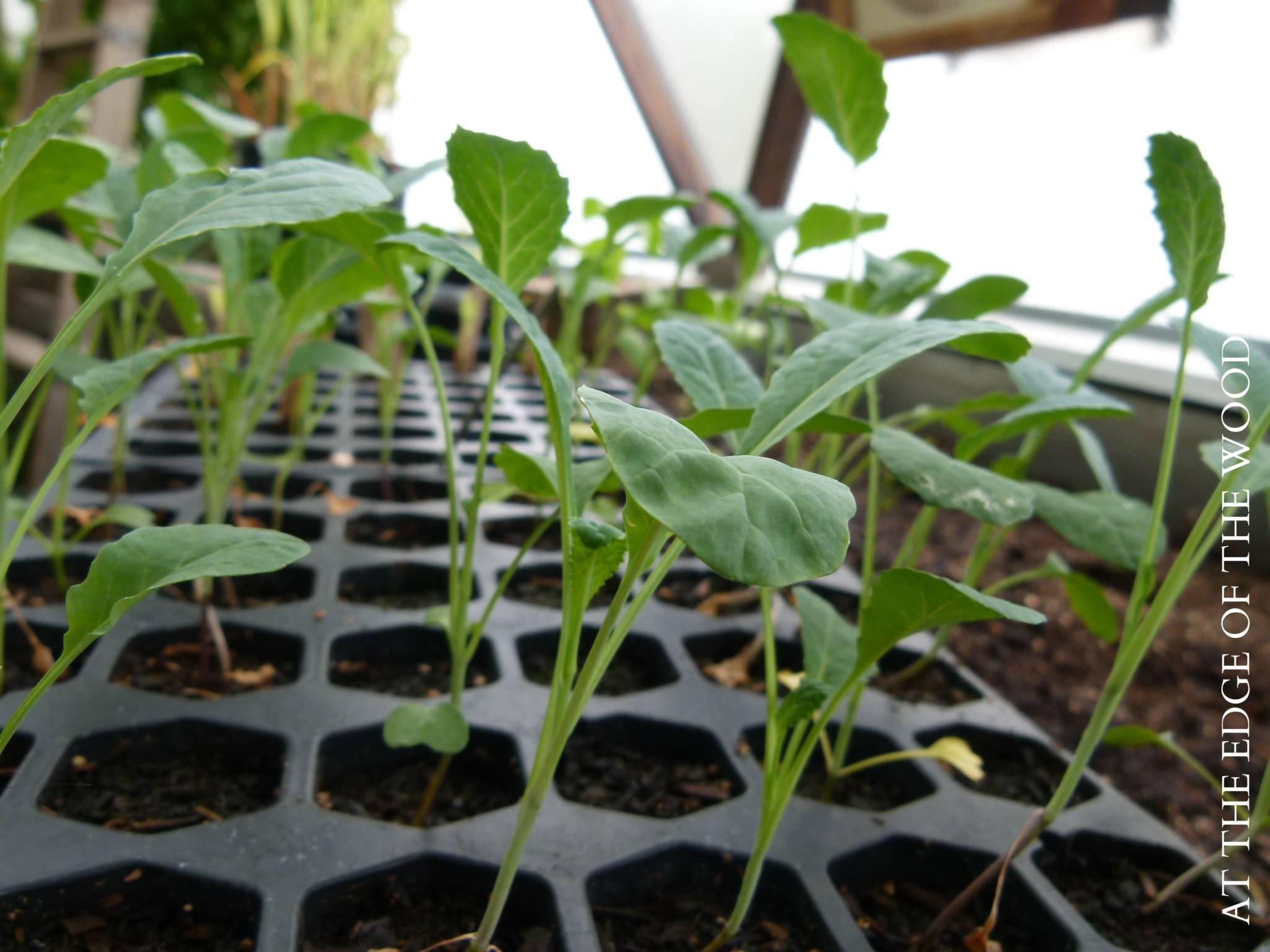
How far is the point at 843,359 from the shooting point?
0.35m

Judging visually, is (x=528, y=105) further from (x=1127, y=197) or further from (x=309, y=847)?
(x=309, y=847)

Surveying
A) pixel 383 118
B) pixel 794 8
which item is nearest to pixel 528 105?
pixel 383 118

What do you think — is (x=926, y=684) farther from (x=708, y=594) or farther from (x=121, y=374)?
(x=121, y=374)

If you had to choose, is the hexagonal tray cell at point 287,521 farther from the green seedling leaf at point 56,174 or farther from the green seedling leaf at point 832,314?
the green seedling leaf at point 832,314

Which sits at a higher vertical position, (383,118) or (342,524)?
(383,118)

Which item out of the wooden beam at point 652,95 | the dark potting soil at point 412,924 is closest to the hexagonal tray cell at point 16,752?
the dark potting soil at point 412,924

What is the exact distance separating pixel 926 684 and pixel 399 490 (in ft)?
2.05

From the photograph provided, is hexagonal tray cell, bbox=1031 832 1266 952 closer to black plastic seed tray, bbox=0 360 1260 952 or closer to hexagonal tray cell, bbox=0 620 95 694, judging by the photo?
black plastic seed tray, bbox=0 360 1260 952

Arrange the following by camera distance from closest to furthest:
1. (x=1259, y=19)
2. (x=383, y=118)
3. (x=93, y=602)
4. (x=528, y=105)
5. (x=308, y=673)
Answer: (x=93, y=602) < (x=308, y=673) < (x=1259, y=19) < (x=383, y=118) < (x=528, y=105)

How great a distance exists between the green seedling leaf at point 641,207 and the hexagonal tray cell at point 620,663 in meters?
0.36

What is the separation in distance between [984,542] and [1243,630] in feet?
1.36

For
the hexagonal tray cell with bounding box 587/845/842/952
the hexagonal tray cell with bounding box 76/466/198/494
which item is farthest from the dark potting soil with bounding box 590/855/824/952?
the hexagonal tray cell with bounding box 76/466/198/494

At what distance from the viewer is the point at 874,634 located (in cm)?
37

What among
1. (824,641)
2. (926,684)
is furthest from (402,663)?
(926,684)
